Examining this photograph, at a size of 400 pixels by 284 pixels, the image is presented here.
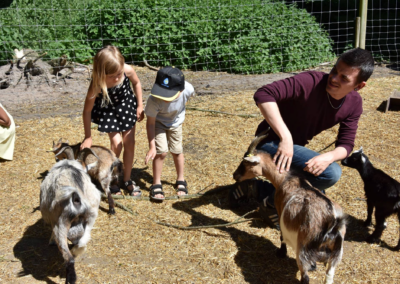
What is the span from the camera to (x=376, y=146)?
5.49m

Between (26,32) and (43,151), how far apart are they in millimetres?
4516

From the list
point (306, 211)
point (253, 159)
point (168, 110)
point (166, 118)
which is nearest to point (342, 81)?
point (253, 159)

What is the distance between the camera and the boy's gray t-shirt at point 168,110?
415 cm

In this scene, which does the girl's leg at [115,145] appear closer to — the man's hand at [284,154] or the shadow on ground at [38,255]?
the shadow on ground at [38,255]

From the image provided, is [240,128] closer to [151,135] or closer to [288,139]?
[151,135]

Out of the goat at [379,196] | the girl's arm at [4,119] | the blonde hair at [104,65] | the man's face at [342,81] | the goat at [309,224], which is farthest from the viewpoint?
the girl's arm at [4,119]

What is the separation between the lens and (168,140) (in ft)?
14.8

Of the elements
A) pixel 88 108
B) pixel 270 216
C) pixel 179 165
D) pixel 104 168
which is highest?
pixel 88 108

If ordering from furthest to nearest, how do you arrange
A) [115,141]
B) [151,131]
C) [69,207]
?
[115,141] → [151,131] → [69,207]

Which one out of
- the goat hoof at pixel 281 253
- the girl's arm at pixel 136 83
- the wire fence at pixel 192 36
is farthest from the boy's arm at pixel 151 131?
the wire fence at pixel 192 36

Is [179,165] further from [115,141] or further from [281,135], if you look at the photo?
[281,135]

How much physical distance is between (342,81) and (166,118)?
6.30ft

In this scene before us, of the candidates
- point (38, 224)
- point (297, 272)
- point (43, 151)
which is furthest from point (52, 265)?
point (43, 151)

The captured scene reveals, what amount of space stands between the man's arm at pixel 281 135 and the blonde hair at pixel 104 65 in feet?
5.34
